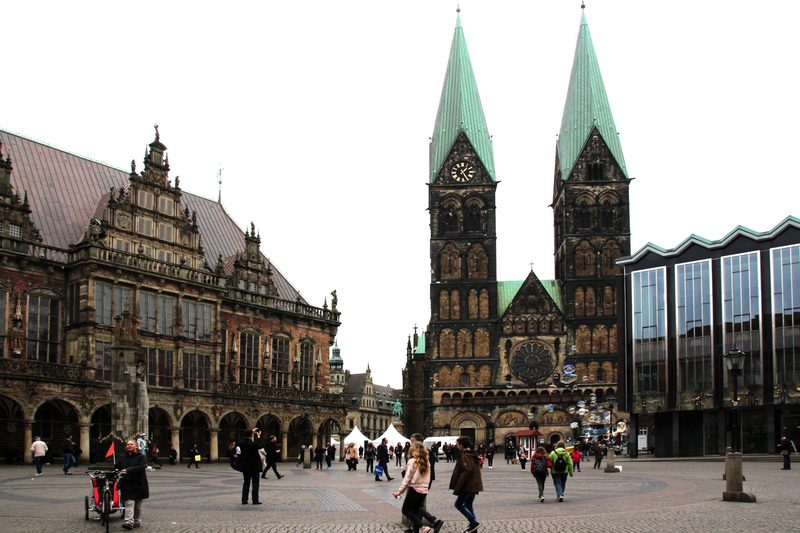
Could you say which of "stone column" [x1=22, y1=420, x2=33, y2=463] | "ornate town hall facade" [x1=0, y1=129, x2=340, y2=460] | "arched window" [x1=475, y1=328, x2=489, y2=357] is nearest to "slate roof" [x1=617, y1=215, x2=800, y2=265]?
"ornate town hall facade" [x1=0, y1=129, x2=340, y2=460]

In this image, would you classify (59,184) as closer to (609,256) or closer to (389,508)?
(389,508)

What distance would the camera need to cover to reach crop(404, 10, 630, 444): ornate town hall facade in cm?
9531

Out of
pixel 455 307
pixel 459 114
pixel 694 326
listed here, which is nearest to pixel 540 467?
pixel 694 326

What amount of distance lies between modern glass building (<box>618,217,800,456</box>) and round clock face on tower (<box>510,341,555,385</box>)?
27.3m

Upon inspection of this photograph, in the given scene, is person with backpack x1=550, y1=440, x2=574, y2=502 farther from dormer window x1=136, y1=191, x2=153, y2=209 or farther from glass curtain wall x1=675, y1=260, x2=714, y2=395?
glass curtain wall x1=675, y1=260, x2=714, y2=395

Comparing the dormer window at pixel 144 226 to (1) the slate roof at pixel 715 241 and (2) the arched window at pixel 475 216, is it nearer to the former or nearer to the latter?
(1) the slate roof at pixel 715 241

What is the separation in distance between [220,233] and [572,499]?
47108mm

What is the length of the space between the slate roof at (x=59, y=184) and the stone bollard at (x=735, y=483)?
3940 cm

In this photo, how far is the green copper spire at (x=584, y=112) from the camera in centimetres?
9875

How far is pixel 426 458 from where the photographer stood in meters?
14.7

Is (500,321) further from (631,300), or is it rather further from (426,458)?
(426,458)

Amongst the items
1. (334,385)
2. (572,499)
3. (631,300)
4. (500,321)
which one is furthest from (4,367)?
(334,385)

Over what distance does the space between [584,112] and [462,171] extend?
44.8ft

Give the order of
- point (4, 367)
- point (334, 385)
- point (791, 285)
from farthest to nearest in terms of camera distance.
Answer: point (334, 385), point (791, 285), point (4, 367)
